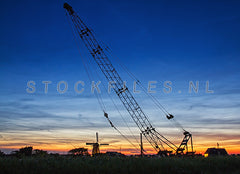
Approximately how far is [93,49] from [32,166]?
44.8 m

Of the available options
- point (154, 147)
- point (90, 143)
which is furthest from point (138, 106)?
point (90, 143)

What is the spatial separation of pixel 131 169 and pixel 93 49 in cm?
4519

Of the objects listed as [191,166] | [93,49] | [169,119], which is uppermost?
[93,49]

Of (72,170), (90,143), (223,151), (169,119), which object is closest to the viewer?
(72,170)

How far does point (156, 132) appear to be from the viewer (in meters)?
61.6

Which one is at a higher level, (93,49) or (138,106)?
(93,49)

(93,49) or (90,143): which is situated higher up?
(93,49)

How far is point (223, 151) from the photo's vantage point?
101125mm

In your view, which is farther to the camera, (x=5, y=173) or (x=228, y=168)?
(x=228, y=168)

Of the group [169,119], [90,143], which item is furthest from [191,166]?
[90,143]

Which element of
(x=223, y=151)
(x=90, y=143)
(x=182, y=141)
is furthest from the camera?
(x=223, y=151)

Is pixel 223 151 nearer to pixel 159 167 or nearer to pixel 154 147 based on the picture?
pixel 154 147

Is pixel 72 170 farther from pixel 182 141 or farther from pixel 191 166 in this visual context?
pixel 182 141

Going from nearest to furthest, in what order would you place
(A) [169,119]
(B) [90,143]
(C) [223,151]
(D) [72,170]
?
(D) [72,170] → (A) [169,119] → (B) [90,143] → (C) [223,151]
